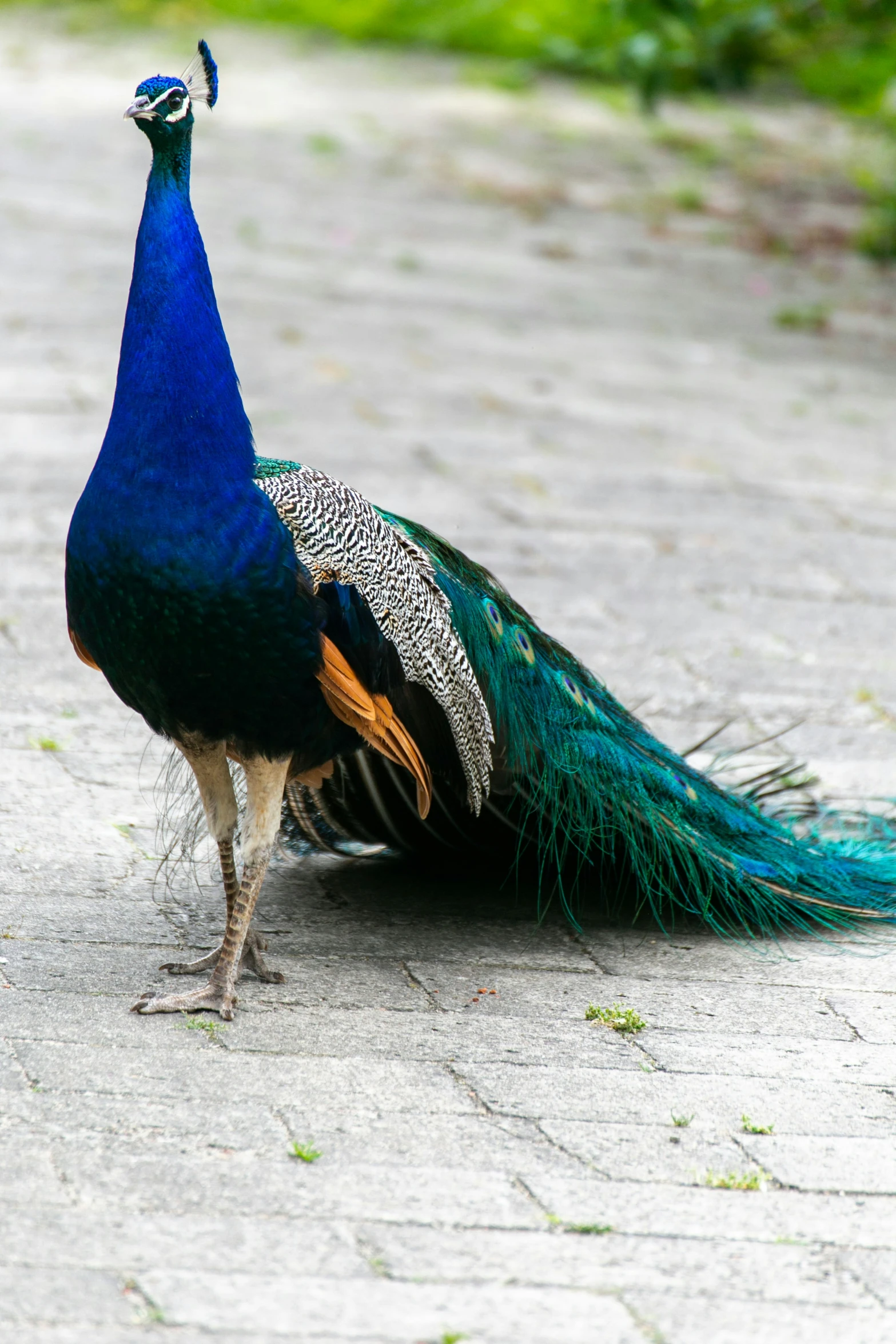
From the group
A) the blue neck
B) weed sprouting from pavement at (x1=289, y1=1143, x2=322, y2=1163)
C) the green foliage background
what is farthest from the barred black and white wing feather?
the green foliage background

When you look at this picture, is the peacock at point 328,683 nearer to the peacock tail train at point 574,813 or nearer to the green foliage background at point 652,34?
the peacock tail train at point 574,813

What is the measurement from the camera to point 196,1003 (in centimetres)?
337

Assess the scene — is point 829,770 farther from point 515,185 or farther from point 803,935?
point 515,185

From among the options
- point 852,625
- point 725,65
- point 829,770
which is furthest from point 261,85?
point 829,770

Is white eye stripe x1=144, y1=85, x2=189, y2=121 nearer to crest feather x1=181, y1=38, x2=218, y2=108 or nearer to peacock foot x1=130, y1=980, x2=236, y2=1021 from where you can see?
crest feather x1=181, y1=38, x2=218, y2=108

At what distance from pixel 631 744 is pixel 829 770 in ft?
3.85

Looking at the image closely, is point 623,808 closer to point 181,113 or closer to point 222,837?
point 222,837

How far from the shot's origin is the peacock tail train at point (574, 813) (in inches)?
147

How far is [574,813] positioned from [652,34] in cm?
699

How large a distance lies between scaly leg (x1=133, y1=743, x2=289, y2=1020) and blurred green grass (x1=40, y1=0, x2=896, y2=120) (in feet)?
22.2

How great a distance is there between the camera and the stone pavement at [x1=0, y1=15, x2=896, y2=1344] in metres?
2.55

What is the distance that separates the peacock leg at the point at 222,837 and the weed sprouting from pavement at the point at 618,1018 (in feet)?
2.03

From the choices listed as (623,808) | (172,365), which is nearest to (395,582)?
(172,365)

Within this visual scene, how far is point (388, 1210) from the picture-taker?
8.85ft
